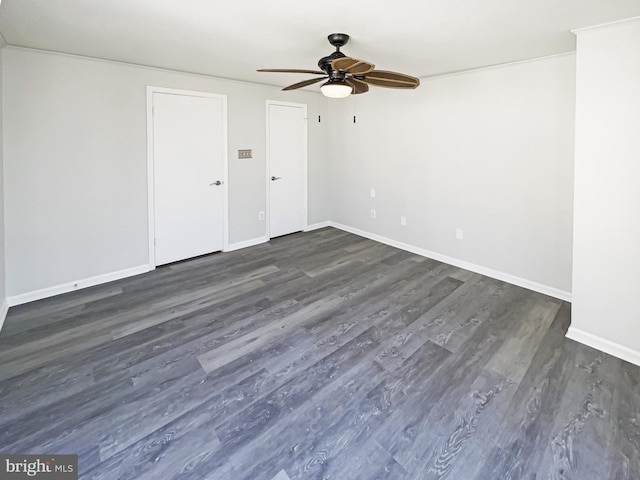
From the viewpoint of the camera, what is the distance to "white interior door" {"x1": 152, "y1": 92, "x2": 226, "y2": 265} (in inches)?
158

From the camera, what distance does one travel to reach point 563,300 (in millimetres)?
3393

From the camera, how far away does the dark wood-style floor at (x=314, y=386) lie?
5.47 ft

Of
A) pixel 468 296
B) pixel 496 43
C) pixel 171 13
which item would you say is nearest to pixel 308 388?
pixel 468 296

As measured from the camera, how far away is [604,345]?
2.57 metres

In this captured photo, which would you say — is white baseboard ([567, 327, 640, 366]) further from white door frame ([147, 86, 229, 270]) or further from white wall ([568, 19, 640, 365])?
Answer: white door frame ([147, 86, 229, 270])

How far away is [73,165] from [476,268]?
465 cm

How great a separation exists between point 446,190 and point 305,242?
7.25 ft

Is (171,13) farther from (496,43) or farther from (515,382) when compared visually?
(515,382)

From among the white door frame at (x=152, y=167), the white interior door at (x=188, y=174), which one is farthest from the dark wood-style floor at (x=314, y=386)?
the white interior door at (x=188, y=174)

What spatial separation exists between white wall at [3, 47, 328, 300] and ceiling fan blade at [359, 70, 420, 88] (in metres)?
2.48

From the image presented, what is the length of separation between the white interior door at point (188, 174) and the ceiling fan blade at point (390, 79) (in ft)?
7.97

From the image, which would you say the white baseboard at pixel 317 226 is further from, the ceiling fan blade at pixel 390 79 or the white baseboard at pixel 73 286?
the ceiling fan blade at pixel 390 79

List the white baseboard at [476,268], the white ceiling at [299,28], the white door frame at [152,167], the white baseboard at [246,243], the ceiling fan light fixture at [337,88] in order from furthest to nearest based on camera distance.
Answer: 1. the white baseboard at [246,243]
2. the white door frame at [152,167]
3. the white baseboard at [476,268]
4. the ceiling fan light fixture at [337,88]
5. the white ceiling at [299,28]
